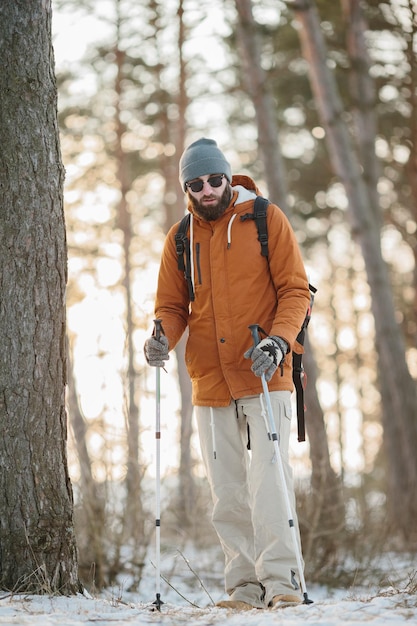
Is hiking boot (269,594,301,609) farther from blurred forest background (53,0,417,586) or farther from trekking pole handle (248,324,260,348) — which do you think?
blurred forest background (53,0,417,586)

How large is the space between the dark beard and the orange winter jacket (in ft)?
0.12

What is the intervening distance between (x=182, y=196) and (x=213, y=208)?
1051 centimetres

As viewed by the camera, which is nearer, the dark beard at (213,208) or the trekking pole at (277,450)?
the trekking pole at (277,450)

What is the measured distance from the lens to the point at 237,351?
4492mm

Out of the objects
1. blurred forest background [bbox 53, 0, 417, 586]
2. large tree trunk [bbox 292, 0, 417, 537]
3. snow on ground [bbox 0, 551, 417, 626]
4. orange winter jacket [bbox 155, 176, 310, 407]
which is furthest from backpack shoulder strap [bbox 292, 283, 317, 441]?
large tree trunk [bbox 292, 0, 417, 537]

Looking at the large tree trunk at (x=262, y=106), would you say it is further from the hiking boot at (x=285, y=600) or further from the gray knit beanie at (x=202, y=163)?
the hiking boot at (x=285, y=600)

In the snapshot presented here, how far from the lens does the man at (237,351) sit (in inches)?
172

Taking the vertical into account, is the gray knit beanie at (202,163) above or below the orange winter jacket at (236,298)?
above

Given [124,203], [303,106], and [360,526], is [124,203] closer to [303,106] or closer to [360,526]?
[303,106]

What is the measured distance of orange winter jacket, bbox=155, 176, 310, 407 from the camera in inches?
176

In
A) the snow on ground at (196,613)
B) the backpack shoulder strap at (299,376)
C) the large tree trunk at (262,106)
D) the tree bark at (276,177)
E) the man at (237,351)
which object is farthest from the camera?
the large tree trunk at (262,106)

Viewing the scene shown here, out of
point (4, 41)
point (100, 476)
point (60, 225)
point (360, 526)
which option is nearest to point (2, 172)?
point (60, 225)

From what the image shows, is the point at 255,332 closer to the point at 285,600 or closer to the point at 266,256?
the point at 266,256

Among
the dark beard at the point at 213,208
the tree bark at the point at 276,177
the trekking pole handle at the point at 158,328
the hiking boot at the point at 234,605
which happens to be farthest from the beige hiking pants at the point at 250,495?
the tree bark at the point at 276,177
